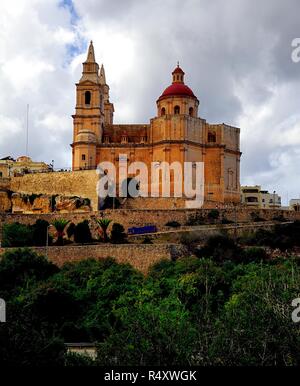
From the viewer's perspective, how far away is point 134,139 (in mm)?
45750

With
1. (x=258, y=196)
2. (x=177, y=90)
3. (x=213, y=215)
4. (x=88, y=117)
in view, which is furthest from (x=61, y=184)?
(x=258, y=196)

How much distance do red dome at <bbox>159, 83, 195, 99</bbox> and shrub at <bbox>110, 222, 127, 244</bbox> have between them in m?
12.2

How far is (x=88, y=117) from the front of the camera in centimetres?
4481

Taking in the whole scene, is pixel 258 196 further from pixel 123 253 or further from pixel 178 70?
pixel 123 253

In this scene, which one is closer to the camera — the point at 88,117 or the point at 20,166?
the point at 88,117

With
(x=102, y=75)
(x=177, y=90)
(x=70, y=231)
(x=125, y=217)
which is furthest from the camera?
(x=102, y=75)

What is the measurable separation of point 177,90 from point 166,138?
3.54 meters

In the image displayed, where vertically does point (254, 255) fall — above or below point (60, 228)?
below

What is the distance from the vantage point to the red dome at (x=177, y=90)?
44938 mm

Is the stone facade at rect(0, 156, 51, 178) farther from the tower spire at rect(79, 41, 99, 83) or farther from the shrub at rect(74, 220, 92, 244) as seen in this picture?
the shrub at rect(74, 220, 92, 244)

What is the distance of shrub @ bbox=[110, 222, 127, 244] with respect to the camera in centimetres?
3472

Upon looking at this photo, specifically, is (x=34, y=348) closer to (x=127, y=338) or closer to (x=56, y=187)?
(x=127, y=338)
